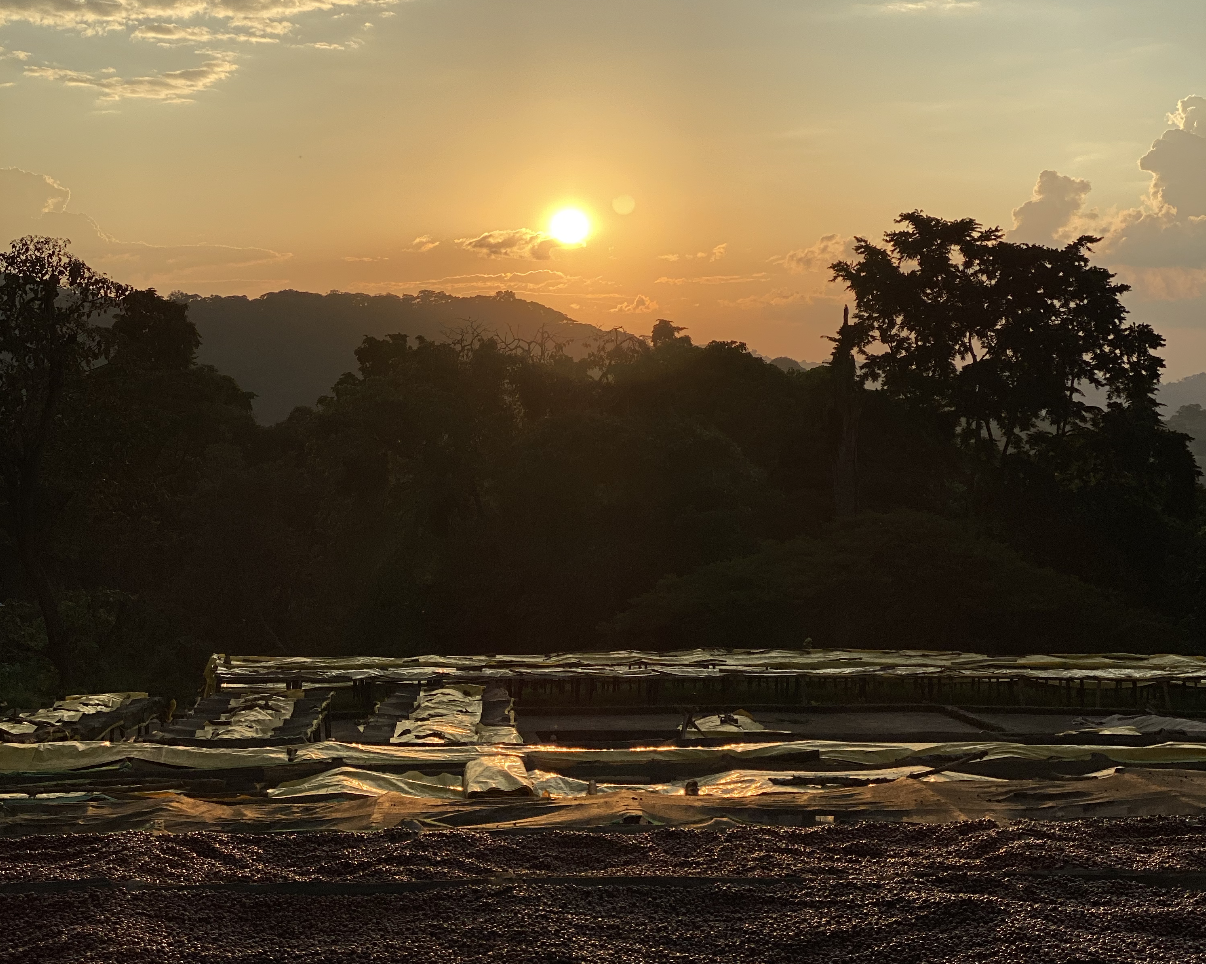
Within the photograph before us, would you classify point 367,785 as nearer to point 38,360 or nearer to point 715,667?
point 715,667

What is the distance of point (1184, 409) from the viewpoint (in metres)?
174

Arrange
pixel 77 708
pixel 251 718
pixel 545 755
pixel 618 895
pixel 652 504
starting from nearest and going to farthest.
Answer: pixel 618 895
pixel 545 755
pixel 251 718
pixel 77 708
pixel 652 504

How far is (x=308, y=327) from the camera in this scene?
11988cm

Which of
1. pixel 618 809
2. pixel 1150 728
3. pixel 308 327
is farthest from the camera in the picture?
pixel 308 327

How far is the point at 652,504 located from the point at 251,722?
1921 centimetres

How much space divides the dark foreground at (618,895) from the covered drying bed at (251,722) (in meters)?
4.16

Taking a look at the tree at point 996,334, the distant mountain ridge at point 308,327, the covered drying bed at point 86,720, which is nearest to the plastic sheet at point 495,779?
the covered drying bed at point 86,720

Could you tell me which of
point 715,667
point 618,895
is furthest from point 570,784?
point 715,667

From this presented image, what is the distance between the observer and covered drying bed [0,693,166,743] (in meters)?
12.2

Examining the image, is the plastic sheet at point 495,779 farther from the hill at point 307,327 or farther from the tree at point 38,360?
the hill at point 307,327

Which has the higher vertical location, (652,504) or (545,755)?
(652,504)

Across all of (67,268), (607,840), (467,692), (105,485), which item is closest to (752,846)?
Result: (607,840)

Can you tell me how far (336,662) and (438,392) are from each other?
17.6m

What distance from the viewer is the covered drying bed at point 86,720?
40.1ft
